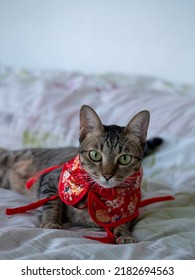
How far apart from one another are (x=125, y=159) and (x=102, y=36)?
1.39 m

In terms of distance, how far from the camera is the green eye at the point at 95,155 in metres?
1.12

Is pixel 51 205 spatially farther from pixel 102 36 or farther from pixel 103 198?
pixel 102 36

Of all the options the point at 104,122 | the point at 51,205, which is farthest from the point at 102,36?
the point at 51,205

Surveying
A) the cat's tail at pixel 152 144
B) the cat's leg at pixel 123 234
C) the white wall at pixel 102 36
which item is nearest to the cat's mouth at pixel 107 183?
the cat's leg at pixel 123 234

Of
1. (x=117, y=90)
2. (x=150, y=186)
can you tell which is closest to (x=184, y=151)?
(x=150, y=186)

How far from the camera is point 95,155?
44.4 inches

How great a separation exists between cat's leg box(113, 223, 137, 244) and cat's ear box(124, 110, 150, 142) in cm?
27

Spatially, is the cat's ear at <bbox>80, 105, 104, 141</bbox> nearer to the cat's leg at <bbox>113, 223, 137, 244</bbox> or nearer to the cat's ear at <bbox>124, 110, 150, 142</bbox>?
the cat's ear at <bbox>124, 110, 150, 142</bbox>

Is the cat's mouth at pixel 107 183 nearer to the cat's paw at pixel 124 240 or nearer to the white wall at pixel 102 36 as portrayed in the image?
the cat's paw at pixel 124 240

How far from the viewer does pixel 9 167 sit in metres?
1.58

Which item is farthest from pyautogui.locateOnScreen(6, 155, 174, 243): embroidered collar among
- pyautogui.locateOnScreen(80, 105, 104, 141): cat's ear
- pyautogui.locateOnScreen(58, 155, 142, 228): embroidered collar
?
pyautogui.locateOnScreen(80, 105, 104, 141): cat's ear

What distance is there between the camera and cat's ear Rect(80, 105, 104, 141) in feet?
Result: 3.75

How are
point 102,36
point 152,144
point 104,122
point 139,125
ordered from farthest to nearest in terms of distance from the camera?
point 102,36, point 104,122, point 152,144, point 139,125
